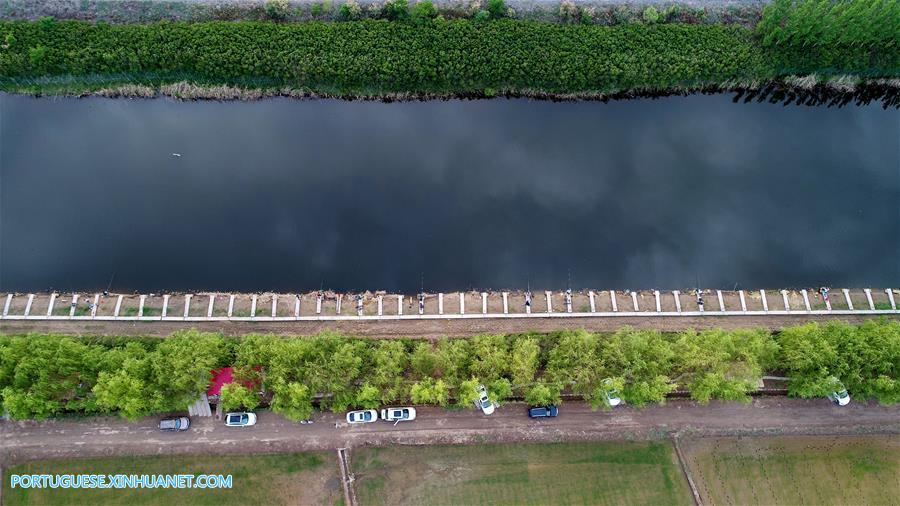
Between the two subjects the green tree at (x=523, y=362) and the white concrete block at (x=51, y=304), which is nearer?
the green tree at (x=523, y=362)

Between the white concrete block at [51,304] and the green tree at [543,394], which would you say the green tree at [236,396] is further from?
the green tree at [543,394]

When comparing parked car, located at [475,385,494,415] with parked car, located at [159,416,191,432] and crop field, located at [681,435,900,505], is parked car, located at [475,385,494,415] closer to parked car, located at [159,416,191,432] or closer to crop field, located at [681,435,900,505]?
crop field, located at [681,435,900,505]

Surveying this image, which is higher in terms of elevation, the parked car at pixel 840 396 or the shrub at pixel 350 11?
the shrub at pixel 350 11

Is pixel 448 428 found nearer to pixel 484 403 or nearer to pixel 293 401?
pixel 484 403

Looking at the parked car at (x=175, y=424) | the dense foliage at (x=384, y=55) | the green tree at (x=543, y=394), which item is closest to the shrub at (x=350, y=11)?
the dense foliage at (x=384, y=55)

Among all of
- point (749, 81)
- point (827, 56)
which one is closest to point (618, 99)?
point (749, 81)

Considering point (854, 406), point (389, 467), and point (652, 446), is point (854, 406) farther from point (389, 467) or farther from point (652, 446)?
point (389, 467)

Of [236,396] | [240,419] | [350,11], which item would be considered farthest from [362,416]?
[350,11]
